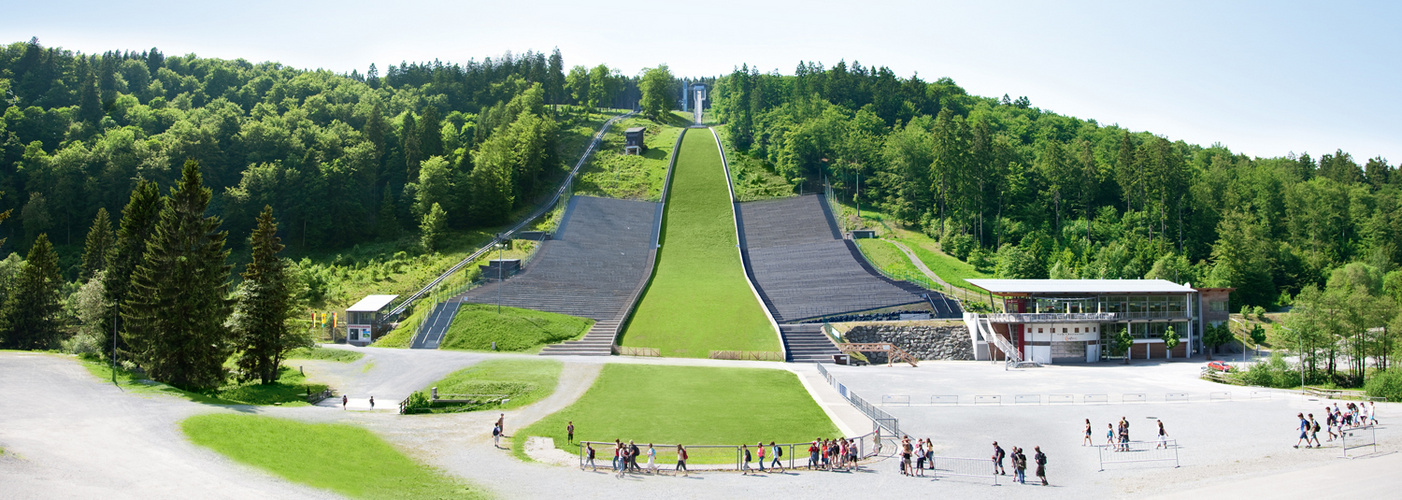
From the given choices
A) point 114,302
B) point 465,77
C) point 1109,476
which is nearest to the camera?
point 1109,476

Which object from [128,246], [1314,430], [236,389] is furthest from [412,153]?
[1314,430]

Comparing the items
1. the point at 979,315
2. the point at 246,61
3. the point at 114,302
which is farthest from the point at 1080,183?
the point at 246,61

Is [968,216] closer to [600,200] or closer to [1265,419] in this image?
[600,200]

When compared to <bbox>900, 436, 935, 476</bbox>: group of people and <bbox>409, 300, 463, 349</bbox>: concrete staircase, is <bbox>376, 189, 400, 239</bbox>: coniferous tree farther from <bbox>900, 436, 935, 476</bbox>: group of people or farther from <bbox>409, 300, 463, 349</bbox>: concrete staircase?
<bbox>900, 436, 935, 476</bbox>: group of people

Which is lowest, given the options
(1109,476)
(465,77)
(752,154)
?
(1109,476)

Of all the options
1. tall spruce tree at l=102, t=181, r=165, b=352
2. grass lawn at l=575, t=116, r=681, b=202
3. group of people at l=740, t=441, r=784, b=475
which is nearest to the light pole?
group of people at l=740, t=441, r=784, b=475

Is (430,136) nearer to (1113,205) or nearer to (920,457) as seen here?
(1113,205)

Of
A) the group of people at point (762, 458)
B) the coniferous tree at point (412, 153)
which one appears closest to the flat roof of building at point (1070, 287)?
the group of people at point (762, 458)

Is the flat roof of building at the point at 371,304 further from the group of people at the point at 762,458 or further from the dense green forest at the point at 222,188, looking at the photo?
the group of people at the point at 762,458
